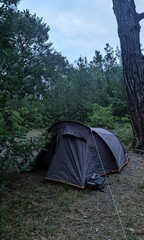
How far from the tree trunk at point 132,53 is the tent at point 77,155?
1339 millimetres

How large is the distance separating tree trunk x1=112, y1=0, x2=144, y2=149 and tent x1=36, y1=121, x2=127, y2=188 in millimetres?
1339

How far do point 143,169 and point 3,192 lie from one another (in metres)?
2.85

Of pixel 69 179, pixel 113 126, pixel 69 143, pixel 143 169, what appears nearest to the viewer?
pixel 69 179

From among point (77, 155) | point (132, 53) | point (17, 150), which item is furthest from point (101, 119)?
point (17, 150)

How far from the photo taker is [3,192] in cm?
409

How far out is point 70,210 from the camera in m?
3.49

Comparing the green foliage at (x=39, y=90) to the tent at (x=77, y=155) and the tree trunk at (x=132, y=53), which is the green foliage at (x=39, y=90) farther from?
the tree trunk at (x=132, y=53)

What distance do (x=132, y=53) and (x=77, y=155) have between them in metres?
3.04

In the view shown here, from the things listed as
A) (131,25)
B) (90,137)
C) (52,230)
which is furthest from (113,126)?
(52,230)

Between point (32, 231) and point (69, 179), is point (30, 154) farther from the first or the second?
point (32, 231)

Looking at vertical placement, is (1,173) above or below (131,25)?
below

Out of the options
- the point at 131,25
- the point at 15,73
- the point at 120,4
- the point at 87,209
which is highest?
the point at 120,4

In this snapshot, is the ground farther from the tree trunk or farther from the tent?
the tree trunk

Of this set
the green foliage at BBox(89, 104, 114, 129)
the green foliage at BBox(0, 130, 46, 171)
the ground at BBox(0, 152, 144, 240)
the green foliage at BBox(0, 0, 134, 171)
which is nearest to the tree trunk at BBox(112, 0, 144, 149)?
the green foliage at BBox(0, 0, 134, 171)
